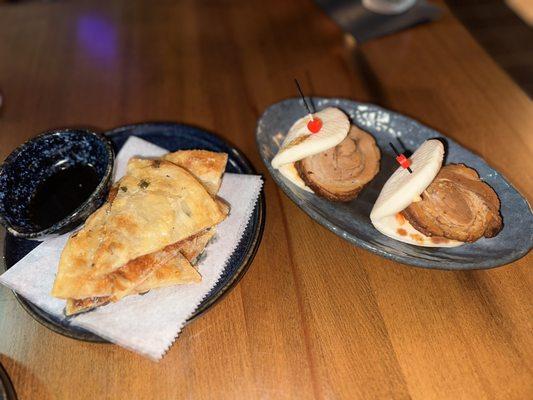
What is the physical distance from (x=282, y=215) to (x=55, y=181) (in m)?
1.26

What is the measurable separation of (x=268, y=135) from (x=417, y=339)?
1362 mm

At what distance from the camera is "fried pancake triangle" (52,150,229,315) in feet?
5.55

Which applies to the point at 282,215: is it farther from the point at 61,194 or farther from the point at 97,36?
the point at 97,36

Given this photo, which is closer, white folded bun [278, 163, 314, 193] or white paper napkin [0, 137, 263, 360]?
white paper napkin [0, 137, 263, 360]

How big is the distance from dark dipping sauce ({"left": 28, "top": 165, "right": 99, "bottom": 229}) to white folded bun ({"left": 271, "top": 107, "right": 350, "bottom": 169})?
40.0 inches

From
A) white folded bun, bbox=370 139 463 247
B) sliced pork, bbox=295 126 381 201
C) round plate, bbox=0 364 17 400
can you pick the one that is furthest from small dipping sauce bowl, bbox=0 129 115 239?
white folded bun, bbox=370 139 463 247

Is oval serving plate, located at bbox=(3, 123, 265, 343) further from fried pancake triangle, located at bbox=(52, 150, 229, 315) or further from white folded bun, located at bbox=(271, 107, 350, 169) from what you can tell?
white folded bun, located at bbox=(271, 107, 350, 169)

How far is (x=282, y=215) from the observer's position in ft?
7.40

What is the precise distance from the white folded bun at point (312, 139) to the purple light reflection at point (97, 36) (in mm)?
1975

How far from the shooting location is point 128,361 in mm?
1751

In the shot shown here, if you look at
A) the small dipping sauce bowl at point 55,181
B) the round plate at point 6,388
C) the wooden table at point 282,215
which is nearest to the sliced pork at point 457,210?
the wooden table at point 282,215

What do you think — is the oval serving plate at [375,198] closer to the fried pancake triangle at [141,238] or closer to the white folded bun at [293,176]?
the white folded bun at [293,176]

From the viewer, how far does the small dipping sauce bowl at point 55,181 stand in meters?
1.89

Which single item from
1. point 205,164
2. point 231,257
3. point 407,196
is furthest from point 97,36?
point 407,196
